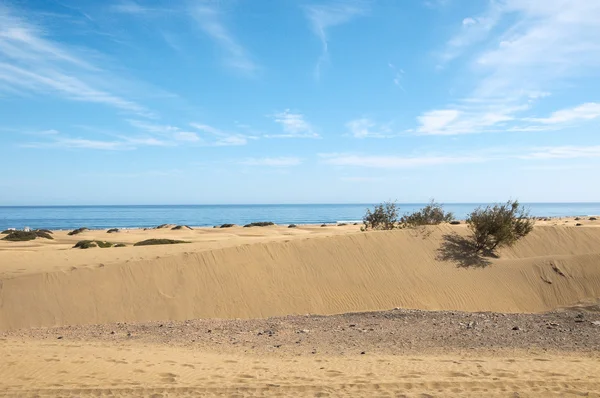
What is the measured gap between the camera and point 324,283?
1819 centimetres

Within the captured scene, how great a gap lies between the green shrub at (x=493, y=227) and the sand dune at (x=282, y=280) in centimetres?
72

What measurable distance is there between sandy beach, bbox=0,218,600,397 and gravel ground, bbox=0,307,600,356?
0.06m

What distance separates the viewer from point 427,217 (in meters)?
26.5

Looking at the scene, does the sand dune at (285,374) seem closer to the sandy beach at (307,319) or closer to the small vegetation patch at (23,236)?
the sandy beach at (307,319)

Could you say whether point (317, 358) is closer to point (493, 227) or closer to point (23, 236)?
point (493, 227)

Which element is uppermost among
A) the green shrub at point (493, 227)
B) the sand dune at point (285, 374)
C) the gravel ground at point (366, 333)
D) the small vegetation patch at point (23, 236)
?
the green shrub at point (493, 227)

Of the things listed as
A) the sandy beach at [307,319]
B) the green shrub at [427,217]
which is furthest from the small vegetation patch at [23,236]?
the green shrub at [427,217]

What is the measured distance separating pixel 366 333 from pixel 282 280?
7209 mm

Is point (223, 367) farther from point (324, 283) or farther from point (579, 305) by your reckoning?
point (579, 305)

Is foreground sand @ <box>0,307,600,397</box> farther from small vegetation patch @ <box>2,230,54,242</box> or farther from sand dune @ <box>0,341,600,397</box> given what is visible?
small vegetation patch @ <box>2,230,54,242</box>

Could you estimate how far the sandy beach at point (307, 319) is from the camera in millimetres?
7293

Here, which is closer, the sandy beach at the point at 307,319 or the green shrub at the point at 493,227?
the sandy beach at the point at 307,319

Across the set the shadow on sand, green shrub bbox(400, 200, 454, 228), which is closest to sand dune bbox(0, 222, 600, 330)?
the shadow on sand

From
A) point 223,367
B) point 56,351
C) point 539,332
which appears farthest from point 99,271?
point 539,332
